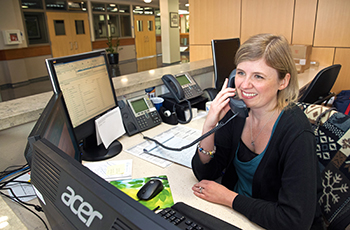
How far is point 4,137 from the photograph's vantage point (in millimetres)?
1160

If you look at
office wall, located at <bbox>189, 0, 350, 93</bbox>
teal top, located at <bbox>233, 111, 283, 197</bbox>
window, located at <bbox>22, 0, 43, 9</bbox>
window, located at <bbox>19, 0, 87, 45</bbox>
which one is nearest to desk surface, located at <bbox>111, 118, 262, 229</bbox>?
teal top, located at <bbox>233, 111, 283, 197</bbox>

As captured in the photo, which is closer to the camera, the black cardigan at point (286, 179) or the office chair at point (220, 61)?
the black cardigan at point (286, 179)

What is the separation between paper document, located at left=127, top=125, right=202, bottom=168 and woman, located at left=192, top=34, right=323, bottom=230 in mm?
163

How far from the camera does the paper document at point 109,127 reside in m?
1.28

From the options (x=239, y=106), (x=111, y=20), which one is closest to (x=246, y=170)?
(x=239, y=106)

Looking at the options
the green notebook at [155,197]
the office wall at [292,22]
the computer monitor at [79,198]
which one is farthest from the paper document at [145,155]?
the office wall at [292,22]

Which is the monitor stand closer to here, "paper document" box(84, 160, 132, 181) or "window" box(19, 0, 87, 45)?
"paper document" box(84, 160, 132, 181)

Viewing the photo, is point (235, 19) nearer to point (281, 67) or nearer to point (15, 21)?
point (281, 67)

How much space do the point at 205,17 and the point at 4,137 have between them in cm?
407

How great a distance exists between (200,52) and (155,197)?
4.08m

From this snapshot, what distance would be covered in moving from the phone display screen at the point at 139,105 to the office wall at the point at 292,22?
9.02 ft

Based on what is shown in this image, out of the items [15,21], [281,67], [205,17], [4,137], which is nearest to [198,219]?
[281,67]

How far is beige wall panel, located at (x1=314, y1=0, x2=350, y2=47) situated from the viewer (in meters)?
3.29

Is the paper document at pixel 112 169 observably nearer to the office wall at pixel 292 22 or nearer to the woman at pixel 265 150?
the woman at pixel 265 150
